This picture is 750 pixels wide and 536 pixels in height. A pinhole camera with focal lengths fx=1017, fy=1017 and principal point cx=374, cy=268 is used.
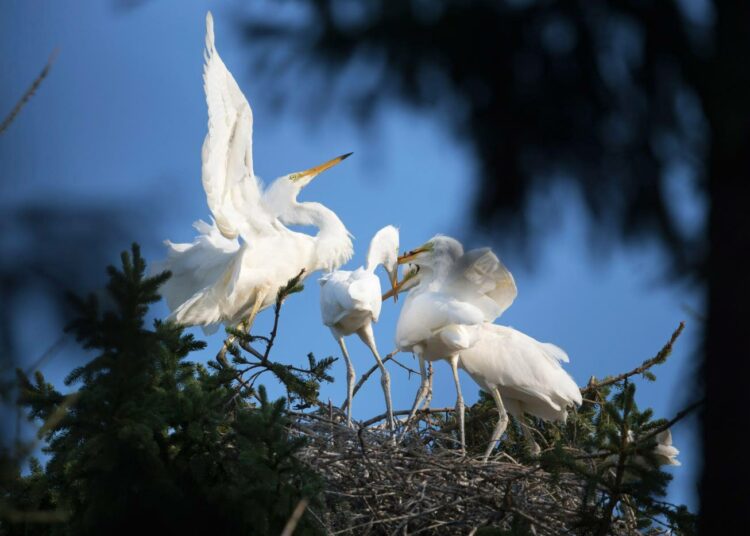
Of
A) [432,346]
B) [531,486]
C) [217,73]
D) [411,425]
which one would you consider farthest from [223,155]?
[531,486]

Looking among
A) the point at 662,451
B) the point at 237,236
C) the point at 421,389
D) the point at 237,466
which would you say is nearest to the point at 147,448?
the point at 237,466

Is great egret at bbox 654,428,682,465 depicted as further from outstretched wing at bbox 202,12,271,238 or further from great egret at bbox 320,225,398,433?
outstretched wing at bbox 202,12,271,238

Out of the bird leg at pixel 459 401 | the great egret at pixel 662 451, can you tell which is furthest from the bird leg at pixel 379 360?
the great egret at pixel 662 451

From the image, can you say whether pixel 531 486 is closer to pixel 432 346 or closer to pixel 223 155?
pixel 432 346

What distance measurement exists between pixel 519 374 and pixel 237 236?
237 centimetres

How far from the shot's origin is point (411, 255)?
7.77 m

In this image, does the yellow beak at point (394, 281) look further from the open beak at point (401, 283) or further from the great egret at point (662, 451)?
the great egret at point (662, 451)

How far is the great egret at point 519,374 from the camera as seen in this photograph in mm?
6766

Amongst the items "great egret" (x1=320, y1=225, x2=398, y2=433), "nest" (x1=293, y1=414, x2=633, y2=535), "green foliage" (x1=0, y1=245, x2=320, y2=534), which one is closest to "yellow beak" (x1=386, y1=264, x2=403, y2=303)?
"great egret" (x1=320, y1=225, x2=398, y2=433)

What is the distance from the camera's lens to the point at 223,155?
717 cm

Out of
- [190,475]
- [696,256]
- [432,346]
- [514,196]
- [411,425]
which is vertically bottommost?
[190,475]

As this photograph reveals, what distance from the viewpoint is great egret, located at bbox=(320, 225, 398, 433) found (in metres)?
6.37

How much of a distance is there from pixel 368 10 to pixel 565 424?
553cm

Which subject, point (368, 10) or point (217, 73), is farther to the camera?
point (217, 73)
